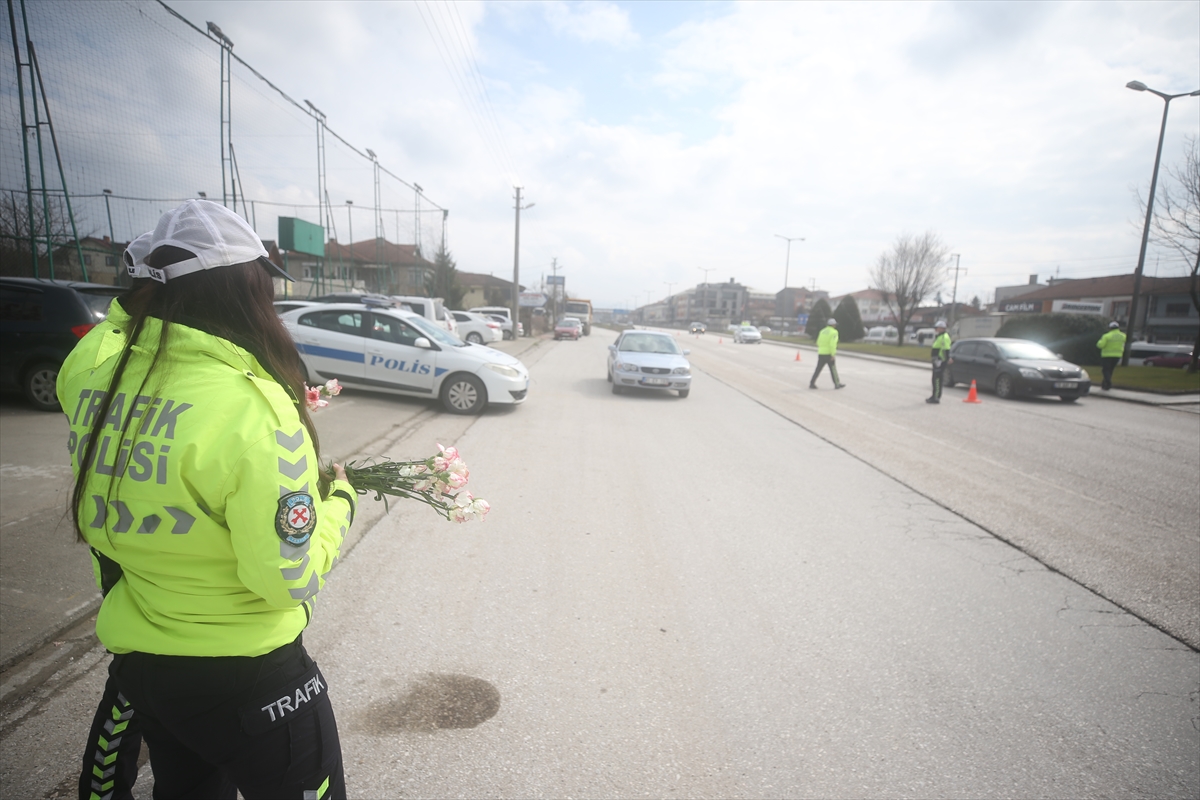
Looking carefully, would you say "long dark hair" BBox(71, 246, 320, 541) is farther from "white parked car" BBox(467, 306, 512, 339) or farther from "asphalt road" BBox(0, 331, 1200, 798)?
"white parked car" BBox(467, 306, 512, 339)

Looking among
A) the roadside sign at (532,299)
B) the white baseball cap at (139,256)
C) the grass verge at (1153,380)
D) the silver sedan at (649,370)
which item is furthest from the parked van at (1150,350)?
the roadside sign at (532,299)

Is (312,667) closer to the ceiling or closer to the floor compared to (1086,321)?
closer to the floor

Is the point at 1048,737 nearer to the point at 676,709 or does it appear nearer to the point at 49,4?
the point at 676,709

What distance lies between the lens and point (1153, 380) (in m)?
20.0

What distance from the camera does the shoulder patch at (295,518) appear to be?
→ 1356 millimetres

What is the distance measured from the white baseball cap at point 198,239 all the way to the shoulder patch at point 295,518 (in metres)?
0.58

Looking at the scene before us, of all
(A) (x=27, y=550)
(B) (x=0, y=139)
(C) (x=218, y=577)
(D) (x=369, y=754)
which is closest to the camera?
(C) (x=218, y=577)

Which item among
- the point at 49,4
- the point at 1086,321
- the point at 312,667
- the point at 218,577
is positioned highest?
the point at 49,4

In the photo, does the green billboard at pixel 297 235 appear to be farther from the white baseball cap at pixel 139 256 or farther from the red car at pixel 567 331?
the red car at pixel 567 331

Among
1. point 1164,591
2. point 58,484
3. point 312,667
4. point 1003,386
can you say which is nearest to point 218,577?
point 312,667

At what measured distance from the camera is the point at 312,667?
1.57 metres

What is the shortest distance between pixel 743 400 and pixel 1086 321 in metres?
26.0

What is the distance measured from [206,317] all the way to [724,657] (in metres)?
2.87

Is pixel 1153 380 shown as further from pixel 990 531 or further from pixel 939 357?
pixel 990 531
